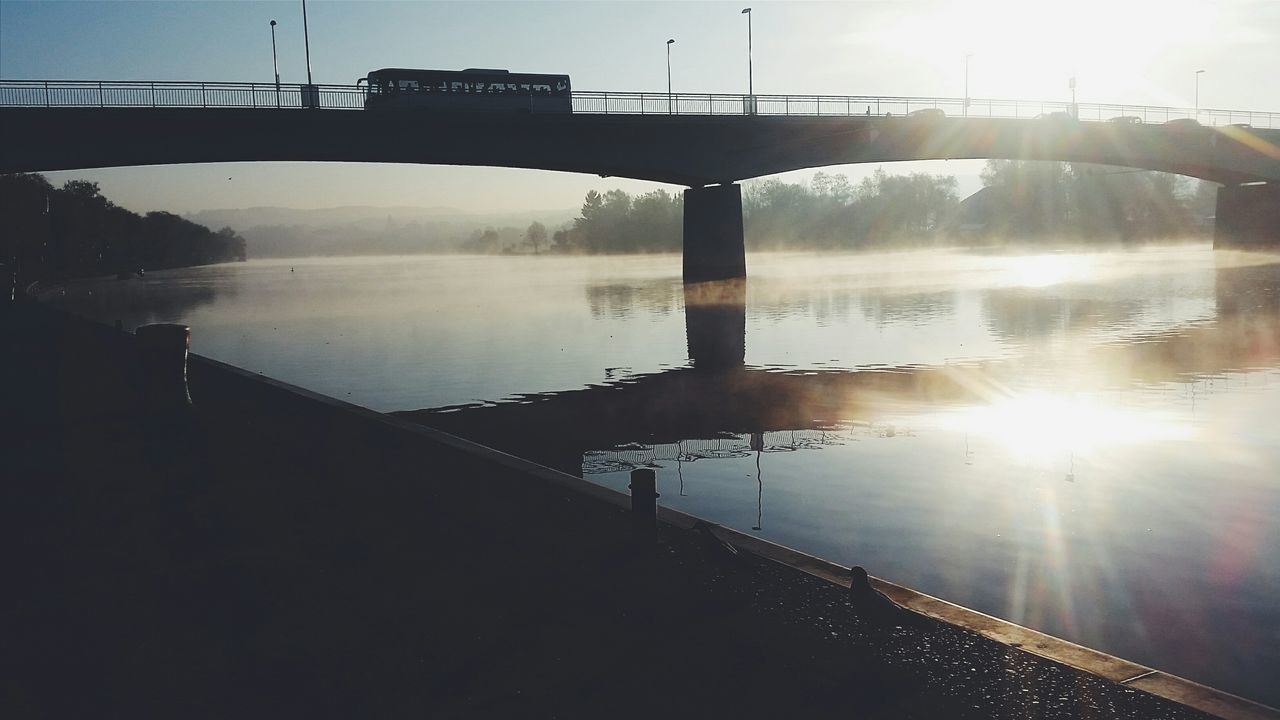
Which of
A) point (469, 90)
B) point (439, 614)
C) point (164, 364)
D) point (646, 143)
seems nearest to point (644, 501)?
point (439, 614)

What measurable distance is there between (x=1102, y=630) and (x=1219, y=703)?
2.60 meters

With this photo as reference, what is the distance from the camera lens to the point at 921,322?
131ft

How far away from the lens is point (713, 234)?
71.5 metres

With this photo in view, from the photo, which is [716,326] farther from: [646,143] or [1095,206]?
[1095,206]

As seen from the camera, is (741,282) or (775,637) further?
(741,282)

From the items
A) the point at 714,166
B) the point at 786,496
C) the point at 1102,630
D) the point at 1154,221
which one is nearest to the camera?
the point at 1102,630

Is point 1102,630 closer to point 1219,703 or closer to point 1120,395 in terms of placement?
point 1219,703

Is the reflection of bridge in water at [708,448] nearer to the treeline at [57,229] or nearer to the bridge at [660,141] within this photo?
the bridge at [660,141]

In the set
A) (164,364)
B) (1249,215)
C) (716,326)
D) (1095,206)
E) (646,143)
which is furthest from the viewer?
(1095,206)

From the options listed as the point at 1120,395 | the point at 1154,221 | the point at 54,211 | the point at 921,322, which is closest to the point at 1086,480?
the point at 1120,395

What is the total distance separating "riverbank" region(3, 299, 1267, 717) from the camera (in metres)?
6.19

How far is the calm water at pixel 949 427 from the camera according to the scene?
9.62 meters

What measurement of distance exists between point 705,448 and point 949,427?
466 centimetres

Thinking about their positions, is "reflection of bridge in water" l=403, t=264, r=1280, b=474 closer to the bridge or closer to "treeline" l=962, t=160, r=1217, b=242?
the bridge
